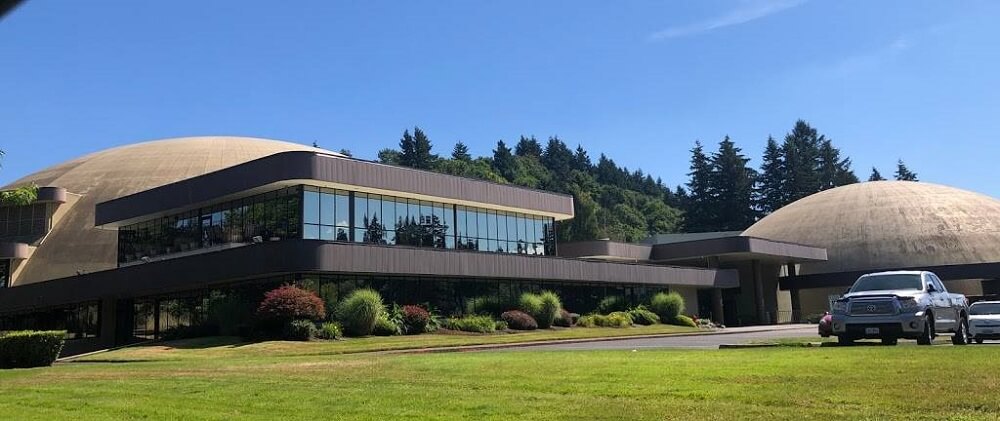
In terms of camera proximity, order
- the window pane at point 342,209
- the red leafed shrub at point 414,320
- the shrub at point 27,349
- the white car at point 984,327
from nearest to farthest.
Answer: the shrub at point 27,349, the white car at point 984,327, the red leafed shrub at point 414,320, the window pane at point 342,209

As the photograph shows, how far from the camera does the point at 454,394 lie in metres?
10.9

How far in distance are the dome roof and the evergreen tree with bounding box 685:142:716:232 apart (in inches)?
1928

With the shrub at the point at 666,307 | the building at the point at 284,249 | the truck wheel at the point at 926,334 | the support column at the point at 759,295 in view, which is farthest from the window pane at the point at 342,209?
the support column at the point at 759,295

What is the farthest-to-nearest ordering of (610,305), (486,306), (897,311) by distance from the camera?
(610,305) → (486,306) → (897,311)

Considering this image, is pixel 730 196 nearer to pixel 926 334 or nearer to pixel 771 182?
pixel 771 182

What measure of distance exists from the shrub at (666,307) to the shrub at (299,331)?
1082 inches

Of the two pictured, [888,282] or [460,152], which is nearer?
[888,282]

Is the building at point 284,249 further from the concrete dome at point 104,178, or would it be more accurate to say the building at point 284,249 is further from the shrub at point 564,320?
the shrub at point 564,320

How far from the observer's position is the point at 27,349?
902 inches

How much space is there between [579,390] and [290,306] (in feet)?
83.9

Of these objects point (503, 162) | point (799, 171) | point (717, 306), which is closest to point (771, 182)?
point (799, 171)

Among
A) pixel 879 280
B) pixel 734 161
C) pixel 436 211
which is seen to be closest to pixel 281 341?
pixel 436 211

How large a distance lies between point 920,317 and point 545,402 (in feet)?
40.0

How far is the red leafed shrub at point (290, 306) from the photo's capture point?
34.3 m
